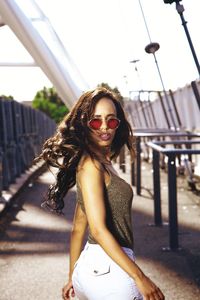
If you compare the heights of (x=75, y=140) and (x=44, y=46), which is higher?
(x=44, y=46)

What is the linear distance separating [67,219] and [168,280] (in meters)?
3.68

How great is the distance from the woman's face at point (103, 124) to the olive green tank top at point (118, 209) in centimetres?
16

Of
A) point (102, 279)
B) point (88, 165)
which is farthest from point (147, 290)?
point (88, 165)

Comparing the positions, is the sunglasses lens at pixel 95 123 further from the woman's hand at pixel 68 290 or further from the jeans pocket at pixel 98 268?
the woman's hand at pixel 68 290

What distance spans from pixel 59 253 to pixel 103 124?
4173 mm

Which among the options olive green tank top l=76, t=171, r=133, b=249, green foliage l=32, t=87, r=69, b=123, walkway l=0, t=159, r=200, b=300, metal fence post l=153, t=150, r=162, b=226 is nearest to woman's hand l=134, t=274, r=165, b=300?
olive green tank top l=76, t=171, r=133, b=249

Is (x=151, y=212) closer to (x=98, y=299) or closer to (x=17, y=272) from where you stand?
(x=17, y=272)

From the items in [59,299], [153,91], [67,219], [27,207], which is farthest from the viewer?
[153,91]

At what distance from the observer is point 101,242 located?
2.27 metres

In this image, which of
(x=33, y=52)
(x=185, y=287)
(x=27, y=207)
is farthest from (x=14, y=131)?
(x=185, y=287)

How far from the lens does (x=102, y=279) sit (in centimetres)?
230

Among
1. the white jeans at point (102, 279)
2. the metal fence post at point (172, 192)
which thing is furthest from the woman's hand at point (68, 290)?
the metal fence post at point (172, 192)

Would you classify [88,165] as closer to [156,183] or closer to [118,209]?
[118,209]

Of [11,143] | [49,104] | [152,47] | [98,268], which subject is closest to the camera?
[98,268]
